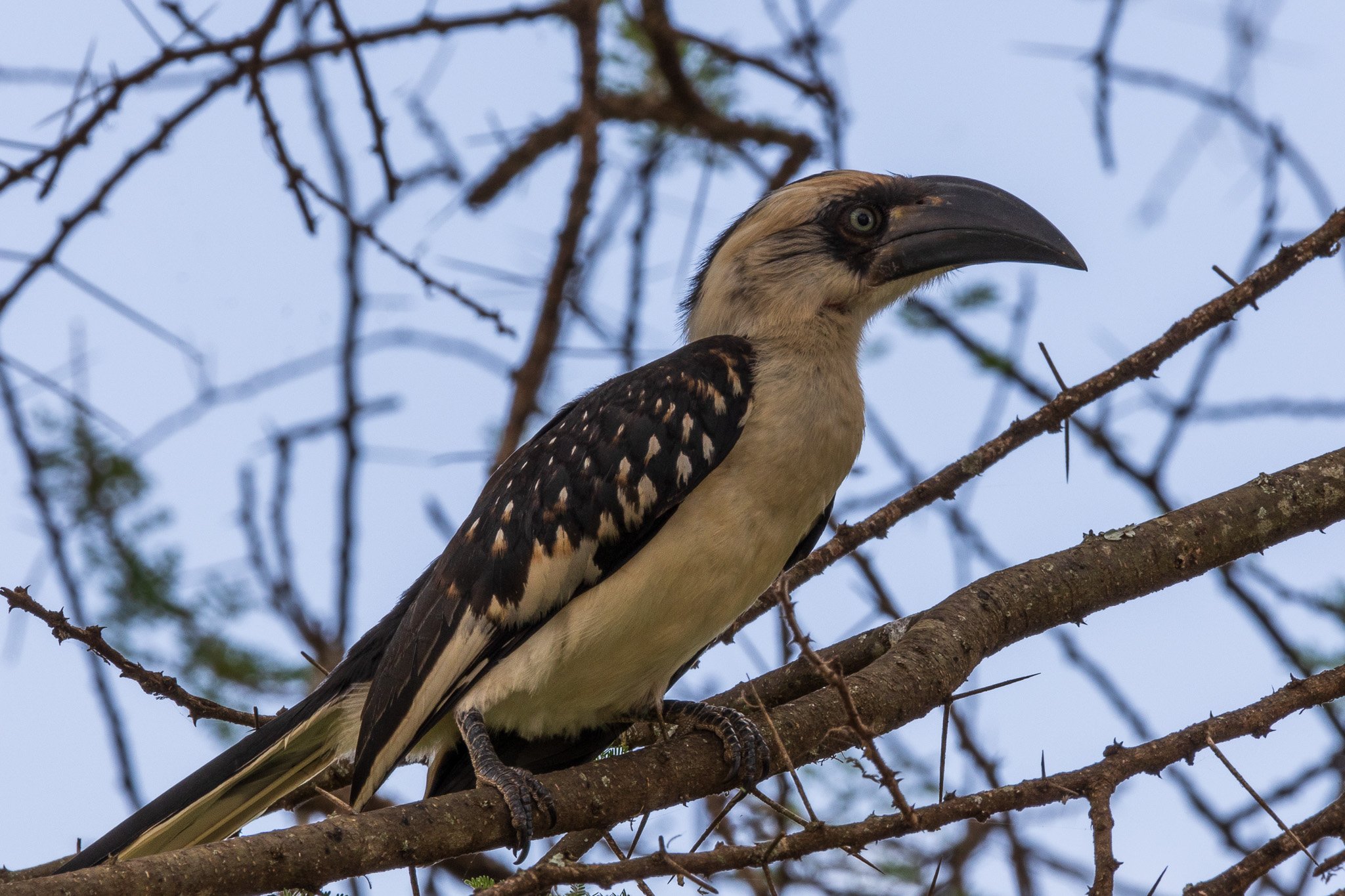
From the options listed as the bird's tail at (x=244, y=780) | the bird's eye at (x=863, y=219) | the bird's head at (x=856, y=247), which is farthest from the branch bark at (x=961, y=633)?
the bird's eye at (x=863, y=219)

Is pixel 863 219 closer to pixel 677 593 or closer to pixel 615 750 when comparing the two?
pixel 677 593

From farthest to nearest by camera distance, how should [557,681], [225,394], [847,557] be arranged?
[225,394] → [847,557] → [557,681]

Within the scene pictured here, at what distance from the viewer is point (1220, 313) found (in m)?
3.44

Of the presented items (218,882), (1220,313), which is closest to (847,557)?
(1220,313)

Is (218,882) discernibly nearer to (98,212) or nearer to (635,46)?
(98,212)

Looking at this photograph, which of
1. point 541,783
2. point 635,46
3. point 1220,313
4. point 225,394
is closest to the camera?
point 541,783

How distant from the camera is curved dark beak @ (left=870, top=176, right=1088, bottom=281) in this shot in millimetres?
4270

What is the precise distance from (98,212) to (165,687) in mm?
1889

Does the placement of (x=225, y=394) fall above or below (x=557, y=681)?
above

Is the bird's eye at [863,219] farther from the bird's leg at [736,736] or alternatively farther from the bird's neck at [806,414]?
the bird's leg at [736,736]

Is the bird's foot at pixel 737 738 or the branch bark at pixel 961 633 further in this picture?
the bird's foot at pixel 737 738

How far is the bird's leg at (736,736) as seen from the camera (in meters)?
3.52

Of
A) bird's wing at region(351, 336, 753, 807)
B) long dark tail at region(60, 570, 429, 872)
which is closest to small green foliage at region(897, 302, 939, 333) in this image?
bird's wing at region(351, 336, 753, 807)

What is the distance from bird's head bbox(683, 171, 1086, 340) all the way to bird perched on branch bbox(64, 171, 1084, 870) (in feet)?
0.07
